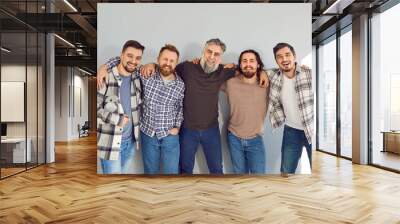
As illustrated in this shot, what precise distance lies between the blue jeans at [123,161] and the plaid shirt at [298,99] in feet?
7.72

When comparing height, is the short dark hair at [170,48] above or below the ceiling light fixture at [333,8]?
below

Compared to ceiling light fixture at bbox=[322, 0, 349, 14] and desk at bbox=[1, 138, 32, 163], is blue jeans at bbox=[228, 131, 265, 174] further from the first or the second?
desk at bbox=[1, 138, 32, 163]

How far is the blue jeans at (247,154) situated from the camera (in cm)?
631

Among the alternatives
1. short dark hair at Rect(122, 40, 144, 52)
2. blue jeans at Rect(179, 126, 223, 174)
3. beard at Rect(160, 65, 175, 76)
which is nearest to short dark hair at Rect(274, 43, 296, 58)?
blue jeans at Rect(179, 126, 223, 174)

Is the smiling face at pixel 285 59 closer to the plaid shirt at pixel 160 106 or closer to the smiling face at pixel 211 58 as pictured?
the smiling face at pixel 211 58

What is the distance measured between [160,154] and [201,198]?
5.62 ft

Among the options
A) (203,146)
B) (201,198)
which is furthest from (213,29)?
(201,198)

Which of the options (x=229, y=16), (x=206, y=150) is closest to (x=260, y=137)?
(x=206, y=150)

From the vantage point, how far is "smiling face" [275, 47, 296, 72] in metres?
6.39

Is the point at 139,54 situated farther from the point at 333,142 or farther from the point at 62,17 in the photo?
the point at 333,142

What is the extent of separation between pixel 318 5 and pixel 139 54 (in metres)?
4.02

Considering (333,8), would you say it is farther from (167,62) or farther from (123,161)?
(123,161)

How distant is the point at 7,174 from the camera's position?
261 inches

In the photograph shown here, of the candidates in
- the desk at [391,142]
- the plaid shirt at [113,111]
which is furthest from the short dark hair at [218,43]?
the desk at [391,142]
